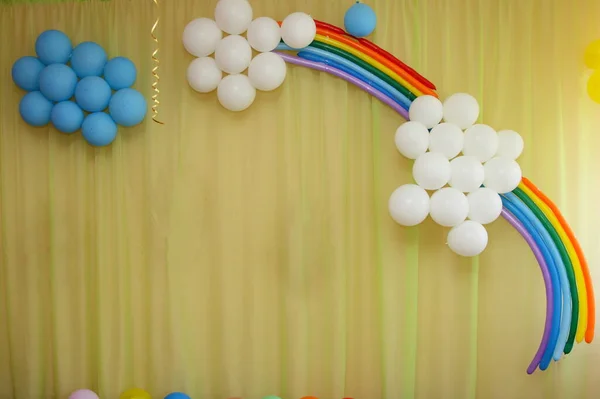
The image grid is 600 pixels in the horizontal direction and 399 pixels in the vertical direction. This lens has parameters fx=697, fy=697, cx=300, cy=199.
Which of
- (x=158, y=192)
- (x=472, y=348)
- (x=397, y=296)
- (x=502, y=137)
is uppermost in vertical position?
(x=502, y=137)

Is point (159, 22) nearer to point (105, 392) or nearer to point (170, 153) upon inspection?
point (170, 153)

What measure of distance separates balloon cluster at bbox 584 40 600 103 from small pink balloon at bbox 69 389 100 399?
3.01 meters

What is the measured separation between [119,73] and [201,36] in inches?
19.2

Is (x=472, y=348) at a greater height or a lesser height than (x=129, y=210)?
lesser

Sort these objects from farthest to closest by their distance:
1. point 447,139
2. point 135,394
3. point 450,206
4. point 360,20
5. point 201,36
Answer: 1. point 135,394
2. point 201,36
3. point 360,20
4. point 447,139
5. point 450,206

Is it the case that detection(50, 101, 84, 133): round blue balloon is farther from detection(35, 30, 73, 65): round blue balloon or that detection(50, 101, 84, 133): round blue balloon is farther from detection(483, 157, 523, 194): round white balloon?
detection(483, 157, 523, 194): round white balloon

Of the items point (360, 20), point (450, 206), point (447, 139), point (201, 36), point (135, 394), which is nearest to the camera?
point (450, 206)

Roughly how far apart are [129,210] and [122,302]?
53 cm

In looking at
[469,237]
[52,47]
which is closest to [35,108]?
[52,47]

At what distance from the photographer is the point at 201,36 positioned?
366 cm

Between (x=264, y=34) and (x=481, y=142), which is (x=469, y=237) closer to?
(x=481, y=142)

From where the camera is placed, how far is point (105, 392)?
3977mm

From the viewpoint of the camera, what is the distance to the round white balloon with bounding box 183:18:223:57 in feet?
12.0

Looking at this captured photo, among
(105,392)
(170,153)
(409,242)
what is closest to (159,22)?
(170,153)
